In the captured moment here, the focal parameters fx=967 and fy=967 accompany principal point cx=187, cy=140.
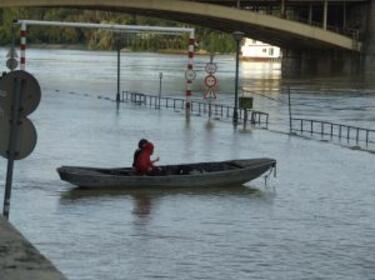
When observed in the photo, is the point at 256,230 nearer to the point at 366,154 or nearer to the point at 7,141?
the point at 7,141

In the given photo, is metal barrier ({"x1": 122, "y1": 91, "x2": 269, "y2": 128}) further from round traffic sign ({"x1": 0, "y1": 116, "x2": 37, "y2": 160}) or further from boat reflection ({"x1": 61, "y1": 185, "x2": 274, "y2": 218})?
round traffic sign ({"x1": 0, "y1": 116, "x2": 37, "y2": 160})

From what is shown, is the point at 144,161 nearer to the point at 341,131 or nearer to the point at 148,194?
the point at 148,194

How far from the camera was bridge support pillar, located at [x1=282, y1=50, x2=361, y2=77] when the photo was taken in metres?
96.2

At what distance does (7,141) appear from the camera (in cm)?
1073

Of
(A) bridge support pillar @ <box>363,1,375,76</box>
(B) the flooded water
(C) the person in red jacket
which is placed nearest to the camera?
(B) the flooded water

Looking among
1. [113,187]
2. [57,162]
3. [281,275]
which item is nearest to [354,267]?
[281,275]

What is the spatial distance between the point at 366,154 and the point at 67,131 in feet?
33.1

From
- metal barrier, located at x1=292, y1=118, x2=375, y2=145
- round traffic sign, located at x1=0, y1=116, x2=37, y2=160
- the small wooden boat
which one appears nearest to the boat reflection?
the small wooden boat

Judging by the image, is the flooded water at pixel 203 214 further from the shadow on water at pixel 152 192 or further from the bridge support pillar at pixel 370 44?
the bridge support pillar at pixel 370 44

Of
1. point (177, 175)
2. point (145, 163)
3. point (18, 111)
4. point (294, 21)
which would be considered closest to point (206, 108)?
point (177, 175)

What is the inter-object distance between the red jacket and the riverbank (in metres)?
9.24

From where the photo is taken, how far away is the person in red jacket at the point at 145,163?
18.6 m

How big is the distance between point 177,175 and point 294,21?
7388 cm

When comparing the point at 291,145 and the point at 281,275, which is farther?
the point at 291,145
